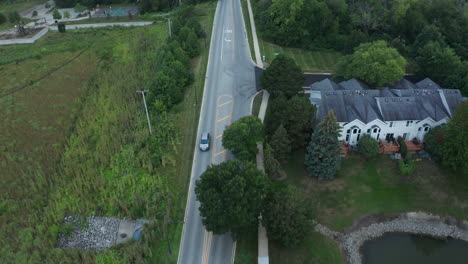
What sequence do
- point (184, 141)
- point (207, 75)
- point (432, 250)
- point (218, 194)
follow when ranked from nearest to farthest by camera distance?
1. point (218, 194)
2. point (432, 250)
3. point (184, 141)
4. point (207, 75)

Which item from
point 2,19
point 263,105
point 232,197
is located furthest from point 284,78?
point 2,19

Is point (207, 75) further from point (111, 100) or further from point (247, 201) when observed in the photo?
point (247, 201)

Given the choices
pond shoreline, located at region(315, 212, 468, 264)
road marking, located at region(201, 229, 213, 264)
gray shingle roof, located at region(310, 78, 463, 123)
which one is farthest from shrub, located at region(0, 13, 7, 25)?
pond shoreline, located at region(315, 212, 468, 264)

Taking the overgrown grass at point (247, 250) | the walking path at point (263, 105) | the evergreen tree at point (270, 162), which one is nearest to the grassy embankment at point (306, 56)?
the walking path at point (263, 105)

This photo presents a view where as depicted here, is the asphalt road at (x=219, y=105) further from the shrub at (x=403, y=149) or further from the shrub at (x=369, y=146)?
the shrub at (x=403, y=149)

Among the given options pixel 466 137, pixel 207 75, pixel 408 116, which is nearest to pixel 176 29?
pixel 207 75

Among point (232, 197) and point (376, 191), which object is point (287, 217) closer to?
point (232, 197)
